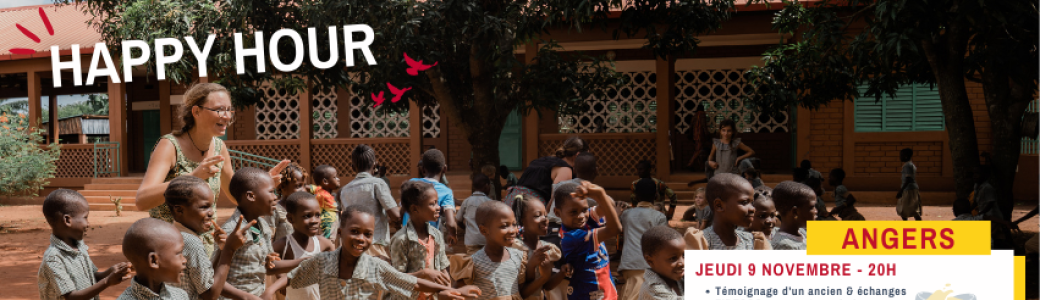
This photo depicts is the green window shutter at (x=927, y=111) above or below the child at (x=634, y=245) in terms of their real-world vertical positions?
above

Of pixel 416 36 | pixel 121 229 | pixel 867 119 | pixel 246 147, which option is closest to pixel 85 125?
pixel 246 147

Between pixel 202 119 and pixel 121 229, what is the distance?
899cm

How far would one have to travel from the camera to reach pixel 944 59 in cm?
671

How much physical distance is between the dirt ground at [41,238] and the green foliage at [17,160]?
660 mm

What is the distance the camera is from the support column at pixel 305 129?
13844 millimetres

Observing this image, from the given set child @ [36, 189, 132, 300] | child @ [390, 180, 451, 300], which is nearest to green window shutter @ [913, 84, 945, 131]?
child @ [390, 180, 451, 300]

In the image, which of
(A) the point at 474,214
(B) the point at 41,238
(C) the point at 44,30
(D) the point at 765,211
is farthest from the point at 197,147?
(C) the point at 44,30

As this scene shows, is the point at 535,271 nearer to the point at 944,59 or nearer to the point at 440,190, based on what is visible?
the point at 440,190

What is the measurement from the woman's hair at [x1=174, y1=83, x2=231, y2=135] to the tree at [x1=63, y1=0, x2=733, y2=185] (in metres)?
3.22

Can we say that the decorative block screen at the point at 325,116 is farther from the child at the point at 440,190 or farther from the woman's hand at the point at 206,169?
the woman's hand at the point at 206,169

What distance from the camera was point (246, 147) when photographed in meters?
14.5

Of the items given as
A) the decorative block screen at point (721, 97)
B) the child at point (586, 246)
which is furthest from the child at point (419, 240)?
the decorative block screen at point (721, 97)

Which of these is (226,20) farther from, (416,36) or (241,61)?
(416,36)

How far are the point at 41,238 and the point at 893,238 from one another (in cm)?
1093
